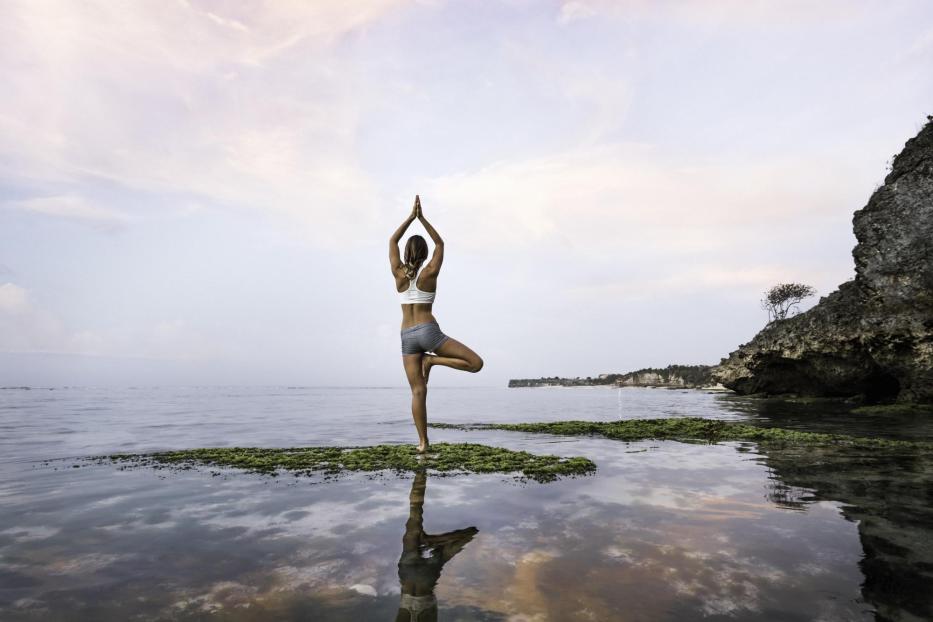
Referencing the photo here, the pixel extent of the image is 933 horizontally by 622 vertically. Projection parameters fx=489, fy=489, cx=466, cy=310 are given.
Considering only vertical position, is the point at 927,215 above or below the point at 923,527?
above

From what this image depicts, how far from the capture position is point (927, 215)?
22.7 m

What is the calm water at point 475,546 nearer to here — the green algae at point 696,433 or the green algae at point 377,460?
the green algae at point 377,460

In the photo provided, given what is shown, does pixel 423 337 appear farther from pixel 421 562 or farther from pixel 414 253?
pixel 421 562

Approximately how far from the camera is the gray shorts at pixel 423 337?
27.1ft

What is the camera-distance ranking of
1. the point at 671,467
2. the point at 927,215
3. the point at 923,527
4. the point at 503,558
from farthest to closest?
the point at 927,215, the point at 671,467, the point at 923,527, the point at 503,558

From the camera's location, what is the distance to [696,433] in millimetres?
12172

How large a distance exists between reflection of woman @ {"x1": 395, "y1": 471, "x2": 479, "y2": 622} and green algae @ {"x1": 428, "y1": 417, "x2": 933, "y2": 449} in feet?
28.0

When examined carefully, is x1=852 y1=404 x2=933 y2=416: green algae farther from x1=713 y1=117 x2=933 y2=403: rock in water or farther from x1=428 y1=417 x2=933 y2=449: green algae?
x1=428 y1=417 x2=933 y2=449: green algae

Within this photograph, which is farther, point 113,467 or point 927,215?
point 927,215

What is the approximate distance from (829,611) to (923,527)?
234 cm

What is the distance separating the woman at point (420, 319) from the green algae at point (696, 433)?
220 inches

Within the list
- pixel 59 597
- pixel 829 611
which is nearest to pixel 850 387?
pixel 829 611

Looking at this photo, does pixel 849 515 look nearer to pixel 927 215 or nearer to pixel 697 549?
pixel 697 549

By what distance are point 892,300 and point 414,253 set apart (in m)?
25.8
